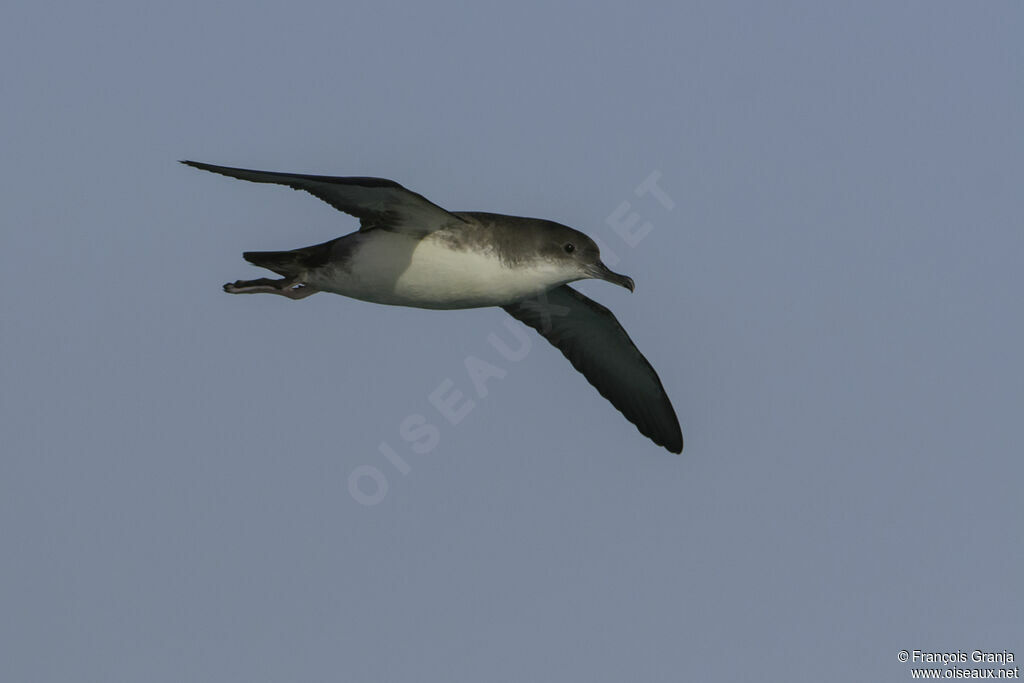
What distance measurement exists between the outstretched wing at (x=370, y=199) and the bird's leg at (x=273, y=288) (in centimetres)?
78

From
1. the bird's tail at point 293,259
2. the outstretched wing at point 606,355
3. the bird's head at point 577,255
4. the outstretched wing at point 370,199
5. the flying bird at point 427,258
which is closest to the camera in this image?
the outstretched wing at point 370,199

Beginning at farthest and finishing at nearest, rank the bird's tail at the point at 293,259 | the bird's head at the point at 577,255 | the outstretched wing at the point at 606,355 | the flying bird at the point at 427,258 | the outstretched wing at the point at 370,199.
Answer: the outstretched wing at the point at 606,355 → the bird's tail at the point at 293,259 → the bird's head at the point at 577,255 → the flying bird at the point at 427,258 → the outstretched wing at the point at 370,199

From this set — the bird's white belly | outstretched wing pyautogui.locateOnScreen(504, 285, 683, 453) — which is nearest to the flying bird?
the bird's white belly

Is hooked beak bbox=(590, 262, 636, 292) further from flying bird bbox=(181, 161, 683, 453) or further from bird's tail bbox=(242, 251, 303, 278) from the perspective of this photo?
bird's tail bbox=(242, 251, 303, 278)

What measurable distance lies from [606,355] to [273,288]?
4193 millimetres

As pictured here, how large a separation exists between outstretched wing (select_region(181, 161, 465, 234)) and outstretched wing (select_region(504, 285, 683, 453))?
2915mm

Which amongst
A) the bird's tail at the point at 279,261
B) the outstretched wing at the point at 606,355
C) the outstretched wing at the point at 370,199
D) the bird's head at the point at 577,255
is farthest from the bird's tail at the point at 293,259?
the outstretched wing at the point at 606,355

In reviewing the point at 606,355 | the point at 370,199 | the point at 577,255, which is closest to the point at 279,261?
the point at 370,199

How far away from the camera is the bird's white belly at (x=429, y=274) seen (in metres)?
11.9

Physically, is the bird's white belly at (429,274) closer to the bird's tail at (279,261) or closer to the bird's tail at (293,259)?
the bird's tail at (293,259)

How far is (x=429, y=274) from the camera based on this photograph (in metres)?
11.9

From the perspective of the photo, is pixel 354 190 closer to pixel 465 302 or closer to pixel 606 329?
pixel 465 302

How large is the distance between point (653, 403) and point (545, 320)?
5.08ft

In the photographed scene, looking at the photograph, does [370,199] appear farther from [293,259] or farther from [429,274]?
[293,259]
